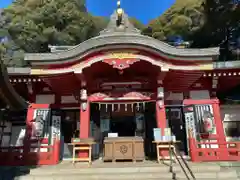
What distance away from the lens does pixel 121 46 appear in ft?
30.0

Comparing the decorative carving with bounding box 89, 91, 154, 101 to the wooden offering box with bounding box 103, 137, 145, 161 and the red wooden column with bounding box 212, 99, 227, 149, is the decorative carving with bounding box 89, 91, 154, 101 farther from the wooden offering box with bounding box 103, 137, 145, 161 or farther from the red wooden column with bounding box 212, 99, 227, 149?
the red wooden column with bounding box 212, 99, 227, 149

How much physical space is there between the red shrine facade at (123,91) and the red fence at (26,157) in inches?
1.3

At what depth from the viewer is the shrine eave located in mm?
9094

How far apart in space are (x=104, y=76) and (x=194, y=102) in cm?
372

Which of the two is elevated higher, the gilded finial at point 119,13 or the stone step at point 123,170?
the gilded finial at point 119,13

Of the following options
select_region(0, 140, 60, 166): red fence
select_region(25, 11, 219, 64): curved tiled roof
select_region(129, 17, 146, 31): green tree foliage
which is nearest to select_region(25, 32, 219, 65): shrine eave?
select_region(25, 11, 219, 64): curved tiled roof

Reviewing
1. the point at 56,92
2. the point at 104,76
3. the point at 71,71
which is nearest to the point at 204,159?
the point at 104,76

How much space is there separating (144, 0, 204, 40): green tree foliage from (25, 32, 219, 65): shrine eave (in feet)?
38.4

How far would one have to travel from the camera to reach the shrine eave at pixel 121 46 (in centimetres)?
909

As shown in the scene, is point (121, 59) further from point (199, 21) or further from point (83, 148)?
point (199, 21)

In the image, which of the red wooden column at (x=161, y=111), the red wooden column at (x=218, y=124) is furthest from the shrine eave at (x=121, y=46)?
the red wooden column at (x=218, y=124)

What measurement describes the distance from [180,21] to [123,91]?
13083 mm

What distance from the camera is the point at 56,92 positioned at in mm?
10820

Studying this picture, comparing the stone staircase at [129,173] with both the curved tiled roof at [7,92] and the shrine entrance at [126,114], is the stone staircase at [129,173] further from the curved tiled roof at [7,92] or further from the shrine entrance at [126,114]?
the shrine entrance at [126,114]
